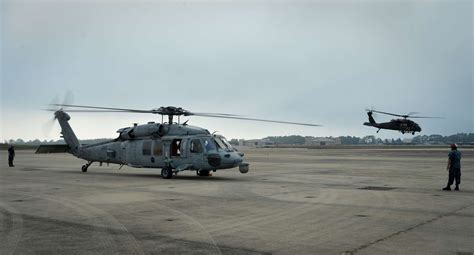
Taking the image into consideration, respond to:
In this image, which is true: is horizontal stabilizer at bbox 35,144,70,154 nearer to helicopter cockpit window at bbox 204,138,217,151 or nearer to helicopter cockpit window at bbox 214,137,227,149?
helicopter cockpit window at bbox 204,138,217,151

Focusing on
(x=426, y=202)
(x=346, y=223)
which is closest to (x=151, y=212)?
(x=346, y=223)

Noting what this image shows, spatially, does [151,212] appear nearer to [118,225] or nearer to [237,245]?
[118,225]

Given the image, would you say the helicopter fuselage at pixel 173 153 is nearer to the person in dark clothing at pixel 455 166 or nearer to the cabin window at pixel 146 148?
the cabin window at pixel 146 148

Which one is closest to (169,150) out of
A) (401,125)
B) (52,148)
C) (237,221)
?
(52,148)

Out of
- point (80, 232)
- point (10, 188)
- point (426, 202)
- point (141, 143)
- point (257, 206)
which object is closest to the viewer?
point (80, 232)

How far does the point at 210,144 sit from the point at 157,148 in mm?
3246

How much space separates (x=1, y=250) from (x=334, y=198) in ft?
30.0

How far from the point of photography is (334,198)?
13.4m

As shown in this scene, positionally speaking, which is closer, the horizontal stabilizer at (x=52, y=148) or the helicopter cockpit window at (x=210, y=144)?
the helicopter cockpit window at (x=210, y=144)

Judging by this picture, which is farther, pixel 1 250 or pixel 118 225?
pixel 118 225

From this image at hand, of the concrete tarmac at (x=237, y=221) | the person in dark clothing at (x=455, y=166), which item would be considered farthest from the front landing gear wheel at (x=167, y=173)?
the person in dark clothing at (x=455, y=166)

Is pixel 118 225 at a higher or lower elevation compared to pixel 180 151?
lower

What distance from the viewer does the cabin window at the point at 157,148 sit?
2211 cm

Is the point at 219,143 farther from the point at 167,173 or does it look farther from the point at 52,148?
the point at 52,148
